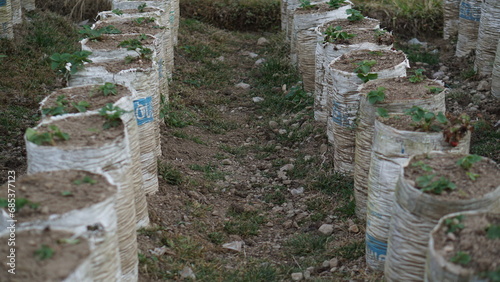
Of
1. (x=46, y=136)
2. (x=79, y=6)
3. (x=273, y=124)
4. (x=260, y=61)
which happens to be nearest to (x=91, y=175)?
(x=46, y=136)

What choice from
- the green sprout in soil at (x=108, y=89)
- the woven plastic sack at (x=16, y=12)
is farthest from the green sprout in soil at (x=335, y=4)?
the woven plastic sack at (x=16, y=12)

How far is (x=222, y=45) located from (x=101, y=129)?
19.1ft

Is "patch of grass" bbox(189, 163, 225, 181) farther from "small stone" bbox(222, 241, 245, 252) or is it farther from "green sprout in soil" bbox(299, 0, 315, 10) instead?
"green sprout in soil" bbox(299, 0, 315, 10)

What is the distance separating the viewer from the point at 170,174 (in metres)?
4.69

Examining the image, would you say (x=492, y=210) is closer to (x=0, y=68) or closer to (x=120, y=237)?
(x=120, y=237)

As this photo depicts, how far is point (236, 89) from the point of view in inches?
293

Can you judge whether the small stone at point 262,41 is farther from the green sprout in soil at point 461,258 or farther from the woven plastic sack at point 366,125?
the green sprout in soil at point 461,258

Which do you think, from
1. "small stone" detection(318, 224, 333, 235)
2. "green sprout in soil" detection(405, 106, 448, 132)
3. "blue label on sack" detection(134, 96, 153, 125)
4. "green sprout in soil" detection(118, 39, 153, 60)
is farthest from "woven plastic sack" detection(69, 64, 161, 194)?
"green sprout in soil" detection(405, 106, 448, 132)

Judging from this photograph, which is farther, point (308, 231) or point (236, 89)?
point (236, 89)

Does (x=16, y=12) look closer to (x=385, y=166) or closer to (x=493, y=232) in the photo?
(x=385, y=166)

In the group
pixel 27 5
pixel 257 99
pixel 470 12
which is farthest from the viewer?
pixel 27 5

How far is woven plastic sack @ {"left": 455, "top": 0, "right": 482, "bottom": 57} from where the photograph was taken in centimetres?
712

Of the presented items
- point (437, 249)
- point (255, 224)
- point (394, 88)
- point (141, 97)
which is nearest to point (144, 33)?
point (141, 97)

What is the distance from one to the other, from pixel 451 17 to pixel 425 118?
17.9ft
